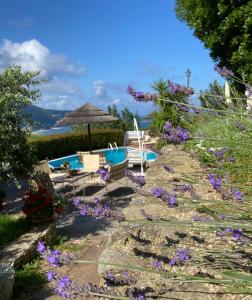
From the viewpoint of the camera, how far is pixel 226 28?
7.88 metres

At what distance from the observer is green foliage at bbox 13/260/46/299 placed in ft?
14.7

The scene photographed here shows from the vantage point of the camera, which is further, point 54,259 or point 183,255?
point 183,255

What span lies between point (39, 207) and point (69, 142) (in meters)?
11.7

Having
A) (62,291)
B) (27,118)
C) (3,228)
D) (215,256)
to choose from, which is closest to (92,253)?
(3,228)

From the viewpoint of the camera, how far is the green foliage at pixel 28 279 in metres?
4.49

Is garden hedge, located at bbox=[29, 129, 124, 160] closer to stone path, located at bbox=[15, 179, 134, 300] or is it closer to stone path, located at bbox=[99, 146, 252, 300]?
stone path, located at bbox=[15, 179, 134, 300]

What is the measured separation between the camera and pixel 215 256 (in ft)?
6.25

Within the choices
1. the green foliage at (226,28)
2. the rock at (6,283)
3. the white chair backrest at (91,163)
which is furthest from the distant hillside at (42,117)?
the green foliage at (226,28)

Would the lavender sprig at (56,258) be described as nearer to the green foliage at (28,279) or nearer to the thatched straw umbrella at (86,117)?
the green foliage at (28,279)

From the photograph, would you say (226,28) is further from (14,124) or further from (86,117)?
(86,117)

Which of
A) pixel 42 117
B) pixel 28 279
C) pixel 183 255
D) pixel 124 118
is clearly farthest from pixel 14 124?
Answer: pixel 42 117

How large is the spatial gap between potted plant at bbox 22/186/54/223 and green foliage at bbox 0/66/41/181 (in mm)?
363

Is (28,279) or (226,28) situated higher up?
(226,28)

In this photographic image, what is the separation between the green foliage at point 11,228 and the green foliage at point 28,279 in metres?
0.65
